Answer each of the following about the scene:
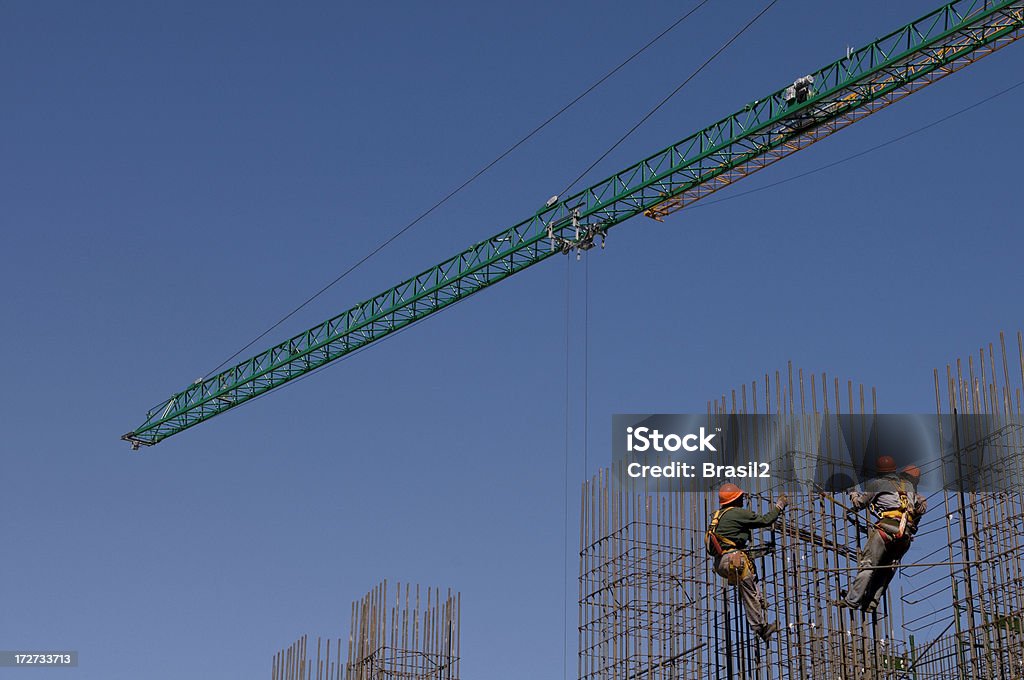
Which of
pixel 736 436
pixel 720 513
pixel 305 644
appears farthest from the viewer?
pixel 305 644

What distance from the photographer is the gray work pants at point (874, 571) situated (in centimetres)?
2595

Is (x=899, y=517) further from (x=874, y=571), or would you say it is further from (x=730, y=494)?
(x=730, y=494)

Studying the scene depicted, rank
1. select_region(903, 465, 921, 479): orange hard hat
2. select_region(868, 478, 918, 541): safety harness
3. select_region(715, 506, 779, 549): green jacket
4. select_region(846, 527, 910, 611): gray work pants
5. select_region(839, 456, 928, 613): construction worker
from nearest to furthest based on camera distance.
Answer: select_region(868, 478, 918, 541): safety harness → select_region(839, 456, 928, 613): construction worker → select_region(846, 527, 910, 611): gray work pants → select_region(903, 465, 921, 479): orange hard hat → select_region(715, 506, 779, 549): green jacket

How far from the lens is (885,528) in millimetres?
25859

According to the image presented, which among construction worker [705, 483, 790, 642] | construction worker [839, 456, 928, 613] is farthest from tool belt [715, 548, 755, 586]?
construction worker [839, 456, 928, 613]

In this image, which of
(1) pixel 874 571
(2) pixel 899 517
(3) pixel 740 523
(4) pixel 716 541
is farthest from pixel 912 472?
(4) pixel 716 541

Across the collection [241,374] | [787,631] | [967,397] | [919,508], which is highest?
[241,374]

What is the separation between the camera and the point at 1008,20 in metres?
47.6

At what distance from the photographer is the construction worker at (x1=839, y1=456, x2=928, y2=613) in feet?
84.6

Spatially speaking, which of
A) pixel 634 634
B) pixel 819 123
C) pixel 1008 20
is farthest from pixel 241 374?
pixel 634 634

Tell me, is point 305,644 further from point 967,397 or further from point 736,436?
point 967,397

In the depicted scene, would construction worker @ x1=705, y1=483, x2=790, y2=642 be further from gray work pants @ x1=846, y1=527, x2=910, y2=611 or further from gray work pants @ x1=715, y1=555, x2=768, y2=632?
gray work pants @ x1=846, y1=527, x2=910, y2=611

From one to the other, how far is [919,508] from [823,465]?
8.11 feet

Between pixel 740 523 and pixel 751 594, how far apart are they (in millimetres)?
1328
